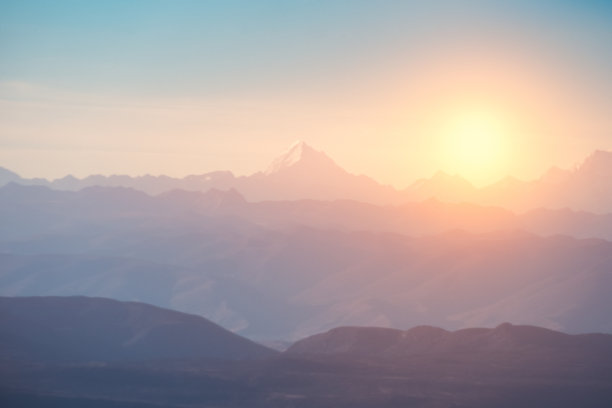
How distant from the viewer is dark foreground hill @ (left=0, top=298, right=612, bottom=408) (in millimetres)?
86062

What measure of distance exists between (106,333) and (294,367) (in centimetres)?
3886

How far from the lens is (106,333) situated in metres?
126

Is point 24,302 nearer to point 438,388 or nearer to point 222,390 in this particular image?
point 222,390

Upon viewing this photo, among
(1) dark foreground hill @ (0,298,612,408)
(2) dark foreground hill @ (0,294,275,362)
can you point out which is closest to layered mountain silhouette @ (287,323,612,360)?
(1) dark foreground hill @ (0,298,612,408)

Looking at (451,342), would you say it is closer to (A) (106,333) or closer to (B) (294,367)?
(B) (294,367)

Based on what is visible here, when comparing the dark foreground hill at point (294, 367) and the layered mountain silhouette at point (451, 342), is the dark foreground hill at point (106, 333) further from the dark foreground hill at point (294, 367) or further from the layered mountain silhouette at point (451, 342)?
the layered mountain silhouette at point (451, 342)

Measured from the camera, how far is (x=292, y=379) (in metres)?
92.8

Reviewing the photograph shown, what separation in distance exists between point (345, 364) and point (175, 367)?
1857 cm

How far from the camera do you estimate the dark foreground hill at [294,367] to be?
8606 centimetres

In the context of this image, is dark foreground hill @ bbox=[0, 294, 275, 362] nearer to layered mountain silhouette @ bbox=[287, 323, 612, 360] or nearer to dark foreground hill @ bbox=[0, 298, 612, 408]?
dark foreground hill @ bbox=[0, 298, 612, 408]

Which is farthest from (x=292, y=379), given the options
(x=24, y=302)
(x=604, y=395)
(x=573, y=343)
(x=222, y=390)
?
(x=24, y=302)

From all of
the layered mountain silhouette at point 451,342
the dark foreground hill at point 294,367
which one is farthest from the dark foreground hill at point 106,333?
the layered mountain silhouette at point 451,342

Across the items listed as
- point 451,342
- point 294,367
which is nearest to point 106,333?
point 294,367

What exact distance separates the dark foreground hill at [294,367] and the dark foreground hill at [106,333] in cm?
22
